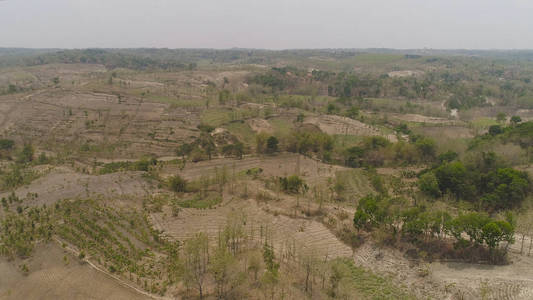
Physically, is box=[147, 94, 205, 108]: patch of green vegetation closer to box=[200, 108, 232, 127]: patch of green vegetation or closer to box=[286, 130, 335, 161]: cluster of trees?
box=[200, 108, 232, 127]: patch of green vegetation

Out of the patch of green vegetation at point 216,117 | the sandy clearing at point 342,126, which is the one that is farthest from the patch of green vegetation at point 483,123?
the patch of green vegetation at point 216,117

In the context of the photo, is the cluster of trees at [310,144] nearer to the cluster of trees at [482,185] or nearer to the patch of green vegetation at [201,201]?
the cluster of trees at [482,185]

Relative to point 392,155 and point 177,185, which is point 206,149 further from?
point 392,155

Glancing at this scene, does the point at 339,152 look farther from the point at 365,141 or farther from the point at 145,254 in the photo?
the point at 145,254

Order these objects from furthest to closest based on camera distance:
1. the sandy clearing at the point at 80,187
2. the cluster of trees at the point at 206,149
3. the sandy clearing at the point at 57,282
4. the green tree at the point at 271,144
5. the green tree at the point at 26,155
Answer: the green tree at the point at 271,144 < the cluster of trees at the point at 206,149 < the green tree at the point at 26,155 < the sandy clearing at the point at 80,187 < the sandy clearing at the point at 57,282

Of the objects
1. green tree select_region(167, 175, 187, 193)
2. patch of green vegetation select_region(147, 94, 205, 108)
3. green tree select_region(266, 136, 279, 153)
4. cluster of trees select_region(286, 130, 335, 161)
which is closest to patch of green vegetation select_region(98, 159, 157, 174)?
green tree select_region(167, 175, 187, 193)

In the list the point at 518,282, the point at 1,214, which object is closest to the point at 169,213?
the point at 1,214

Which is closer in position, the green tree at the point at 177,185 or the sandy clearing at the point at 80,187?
the sandy clearing at the point at 80,187
